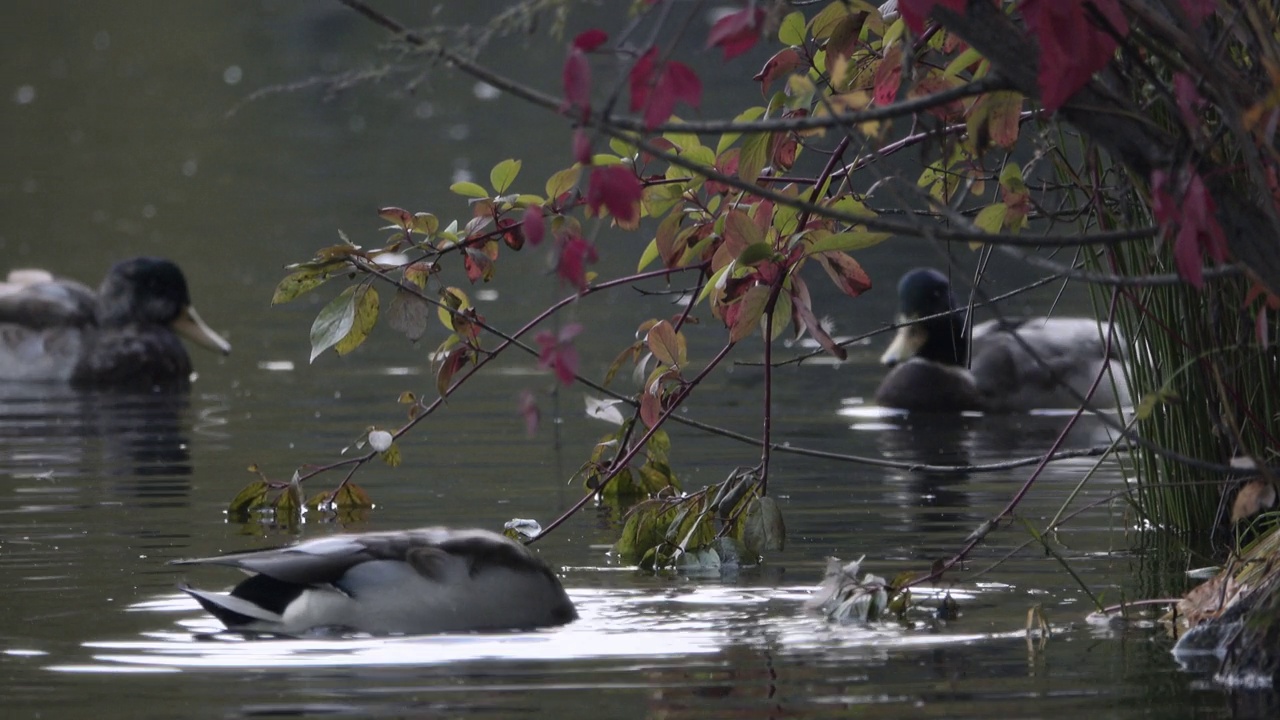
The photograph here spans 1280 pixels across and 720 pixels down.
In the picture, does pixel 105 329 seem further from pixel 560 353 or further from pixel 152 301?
pixel 560 353

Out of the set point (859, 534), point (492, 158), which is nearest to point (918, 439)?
point (859, 534)

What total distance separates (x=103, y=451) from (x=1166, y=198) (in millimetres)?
6923

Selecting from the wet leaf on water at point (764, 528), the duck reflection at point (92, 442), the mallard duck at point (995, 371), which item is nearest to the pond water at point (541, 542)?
the duck reflection at point (92, 442)

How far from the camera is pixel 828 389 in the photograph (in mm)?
11555

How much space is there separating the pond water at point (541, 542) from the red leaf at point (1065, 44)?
1504mm

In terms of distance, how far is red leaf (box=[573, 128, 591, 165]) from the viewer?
3309 mm

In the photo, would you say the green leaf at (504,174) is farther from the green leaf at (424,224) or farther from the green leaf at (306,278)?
the green leaf at (306,278)

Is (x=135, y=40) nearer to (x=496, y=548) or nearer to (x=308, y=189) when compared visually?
(x=308, y=189)

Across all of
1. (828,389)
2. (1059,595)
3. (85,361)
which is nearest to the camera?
(1059,595)

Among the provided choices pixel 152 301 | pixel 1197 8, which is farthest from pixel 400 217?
pixel 152 301

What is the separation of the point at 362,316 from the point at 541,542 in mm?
1337

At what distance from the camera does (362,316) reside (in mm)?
5902

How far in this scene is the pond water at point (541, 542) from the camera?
472cm

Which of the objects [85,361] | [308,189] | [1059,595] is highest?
[308,189]
